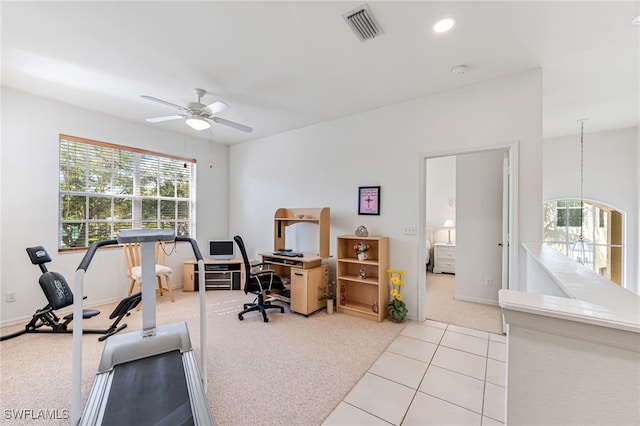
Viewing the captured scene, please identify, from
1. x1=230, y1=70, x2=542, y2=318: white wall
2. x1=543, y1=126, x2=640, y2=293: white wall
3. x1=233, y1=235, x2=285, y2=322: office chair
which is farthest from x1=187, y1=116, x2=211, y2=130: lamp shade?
x1=543, y1=126, x2=640, y2=293: white wall

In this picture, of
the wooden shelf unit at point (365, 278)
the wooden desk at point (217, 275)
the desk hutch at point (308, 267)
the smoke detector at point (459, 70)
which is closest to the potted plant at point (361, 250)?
the wooden shelf unit at point (365, 278)

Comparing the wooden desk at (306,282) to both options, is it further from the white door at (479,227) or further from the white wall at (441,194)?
the white wall at (441,194)

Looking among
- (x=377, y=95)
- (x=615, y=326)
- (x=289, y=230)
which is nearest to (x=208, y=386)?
(x=615, y=326)

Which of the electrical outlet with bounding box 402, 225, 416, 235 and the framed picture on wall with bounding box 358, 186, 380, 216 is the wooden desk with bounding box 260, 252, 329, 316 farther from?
the electrical outlet with bounding box 402, 225, 416, 235

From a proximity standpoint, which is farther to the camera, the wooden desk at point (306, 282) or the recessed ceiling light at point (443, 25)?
the wooden desk at point (306, 282)

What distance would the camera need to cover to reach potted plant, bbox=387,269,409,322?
10.8 ft

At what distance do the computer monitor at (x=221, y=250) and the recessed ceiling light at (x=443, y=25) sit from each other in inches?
176

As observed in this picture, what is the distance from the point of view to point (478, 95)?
2.98 m

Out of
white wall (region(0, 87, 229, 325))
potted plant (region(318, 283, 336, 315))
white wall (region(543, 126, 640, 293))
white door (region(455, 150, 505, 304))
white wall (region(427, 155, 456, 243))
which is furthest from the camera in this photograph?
white wall (region(427, 155, 456, 243))

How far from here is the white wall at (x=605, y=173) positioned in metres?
4.43

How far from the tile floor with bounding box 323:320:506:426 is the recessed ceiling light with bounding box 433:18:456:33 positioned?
2.88 metres

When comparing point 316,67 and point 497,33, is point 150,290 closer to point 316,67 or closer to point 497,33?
point 316,67

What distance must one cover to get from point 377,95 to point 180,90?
95.5 inches

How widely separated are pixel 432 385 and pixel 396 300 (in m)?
1.33
